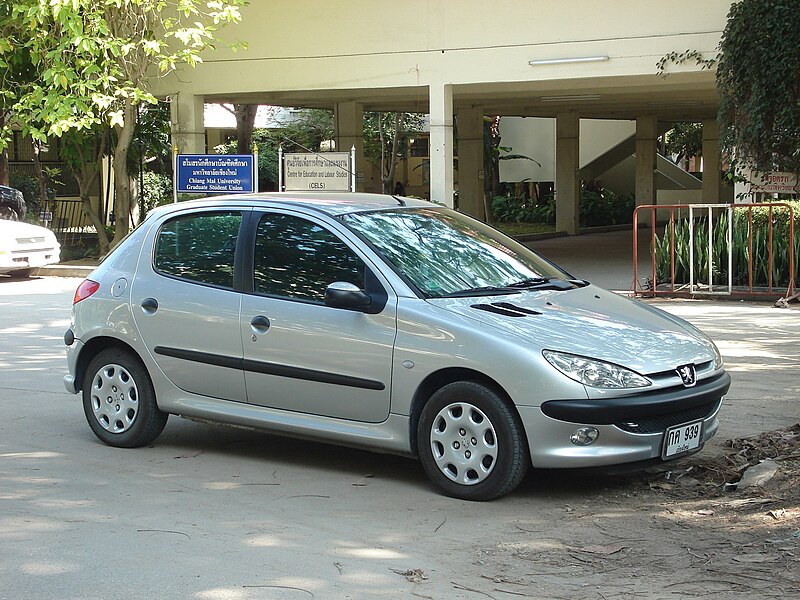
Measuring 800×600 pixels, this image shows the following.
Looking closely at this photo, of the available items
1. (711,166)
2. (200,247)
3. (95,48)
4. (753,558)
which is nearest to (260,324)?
(200,247)

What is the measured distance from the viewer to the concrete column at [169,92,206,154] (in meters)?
21.8

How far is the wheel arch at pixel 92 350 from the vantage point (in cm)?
763

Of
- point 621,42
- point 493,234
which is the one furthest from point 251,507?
point 621,42

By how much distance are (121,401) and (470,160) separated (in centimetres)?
2363

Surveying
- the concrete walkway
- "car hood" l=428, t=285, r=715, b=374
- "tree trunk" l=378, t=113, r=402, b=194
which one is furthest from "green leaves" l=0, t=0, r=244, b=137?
"tree trunk" l=378, t=113, r=402, b=194

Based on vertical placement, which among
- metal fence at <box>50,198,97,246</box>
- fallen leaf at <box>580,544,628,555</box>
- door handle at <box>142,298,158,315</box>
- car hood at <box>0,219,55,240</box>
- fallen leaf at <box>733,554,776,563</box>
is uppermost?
metal fence at <box>50,198,97,246</box>

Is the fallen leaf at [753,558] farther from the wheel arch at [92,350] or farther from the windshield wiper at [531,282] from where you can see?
the wheel arch at [92,350]

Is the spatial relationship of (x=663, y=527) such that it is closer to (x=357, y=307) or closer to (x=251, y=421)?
(x=357, y=307)

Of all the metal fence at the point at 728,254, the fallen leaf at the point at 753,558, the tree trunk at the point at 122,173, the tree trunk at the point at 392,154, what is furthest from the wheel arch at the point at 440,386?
the tree trunk at the point at 392,154

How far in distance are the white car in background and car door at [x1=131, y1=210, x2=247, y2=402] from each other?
13.4 metres

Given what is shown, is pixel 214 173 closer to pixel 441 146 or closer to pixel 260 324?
pixel 441 146

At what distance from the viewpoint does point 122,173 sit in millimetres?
22500

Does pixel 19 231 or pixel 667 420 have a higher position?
pixel 19 231

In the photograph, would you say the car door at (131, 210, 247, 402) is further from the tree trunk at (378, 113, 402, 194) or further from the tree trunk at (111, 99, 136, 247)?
the tree trunk at (378, 113, 402, 194)
